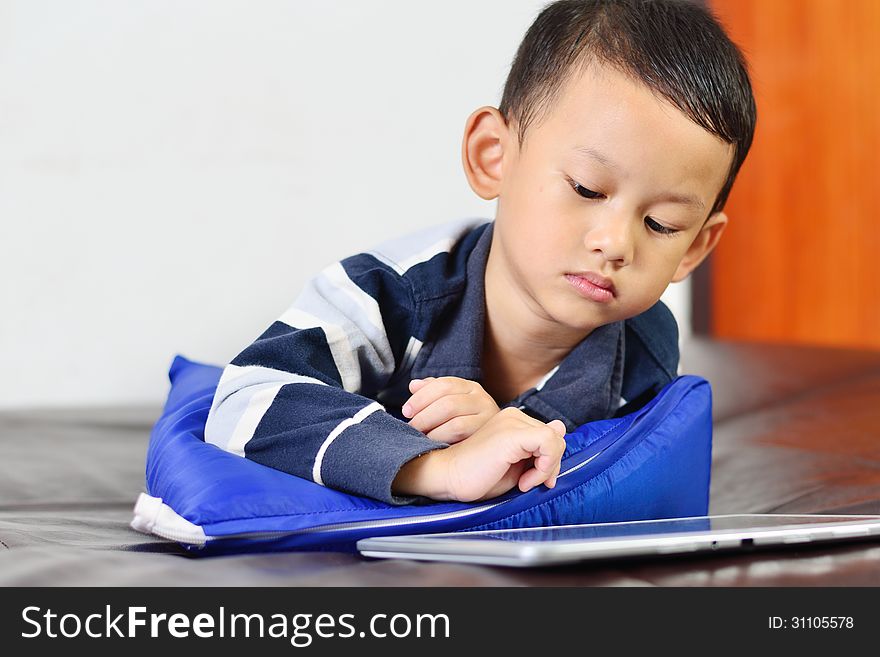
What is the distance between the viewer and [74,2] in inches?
93.7

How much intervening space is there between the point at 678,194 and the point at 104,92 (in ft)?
5.89

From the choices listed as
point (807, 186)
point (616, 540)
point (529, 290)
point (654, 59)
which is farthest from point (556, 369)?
point (807, 186)

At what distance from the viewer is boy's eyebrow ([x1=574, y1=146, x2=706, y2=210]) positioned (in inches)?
38.9

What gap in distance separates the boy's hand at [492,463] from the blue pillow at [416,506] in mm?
13

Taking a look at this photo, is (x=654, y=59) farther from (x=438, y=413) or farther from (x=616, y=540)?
(x=616, y=540)

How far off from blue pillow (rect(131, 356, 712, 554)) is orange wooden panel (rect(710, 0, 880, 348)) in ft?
7.74

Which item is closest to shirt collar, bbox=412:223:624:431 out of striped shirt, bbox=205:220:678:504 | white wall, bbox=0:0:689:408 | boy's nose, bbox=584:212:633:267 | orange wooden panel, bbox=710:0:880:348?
striped shirt, bbox=205:220:678:504

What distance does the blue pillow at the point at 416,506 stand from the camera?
772 millimetres

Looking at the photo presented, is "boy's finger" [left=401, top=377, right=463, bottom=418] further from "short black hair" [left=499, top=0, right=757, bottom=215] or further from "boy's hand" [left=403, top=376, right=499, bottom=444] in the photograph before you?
"short black hair" [left=499, top=0, right=757, bottom=215]

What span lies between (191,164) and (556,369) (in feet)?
5.08

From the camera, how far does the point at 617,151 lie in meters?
0.99
